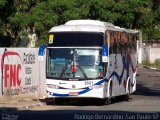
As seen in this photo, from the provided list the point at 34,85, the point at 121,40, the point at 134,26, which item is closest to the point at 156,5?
the point at 134,26

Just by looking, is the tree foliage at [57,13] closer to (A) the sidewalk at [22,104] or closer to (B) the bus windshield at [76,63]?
(A) the sidewalk at [22,104]

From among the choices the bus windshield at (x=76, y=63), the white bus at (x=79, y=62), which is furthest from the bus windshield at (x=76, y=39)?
the bus windshield at (x=76, y=63)

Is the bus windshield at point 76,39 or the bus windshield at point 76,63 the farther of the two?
the bus windshield at point 76,39

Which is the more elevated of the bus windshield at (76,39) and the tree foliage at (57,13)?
the tree foliage at (57,13)

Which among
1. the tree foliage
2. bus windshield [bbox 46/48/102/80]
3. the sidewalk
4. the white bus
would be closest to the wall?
the sidewalk

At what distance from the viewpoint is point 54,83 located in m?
25.7

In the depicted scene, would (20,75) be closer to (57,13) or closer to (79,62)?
(79,62)

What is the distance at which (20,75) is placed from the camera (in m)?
27.5

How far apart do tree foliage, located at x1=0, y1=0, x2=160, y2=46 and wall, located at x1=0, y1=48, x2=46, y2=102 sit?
5.34 metres

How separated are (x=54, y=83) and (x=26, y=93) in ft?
9.70

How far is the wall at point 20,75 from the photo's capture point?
2605cm

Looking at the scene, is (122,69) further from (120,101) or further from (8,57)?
(8,57)

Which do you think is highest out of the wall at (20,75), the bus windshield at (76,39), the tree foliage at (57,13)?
the tree foliage at (57,13)

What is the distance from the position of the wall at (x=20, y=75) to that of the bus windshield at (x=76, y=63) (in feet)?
6.17
